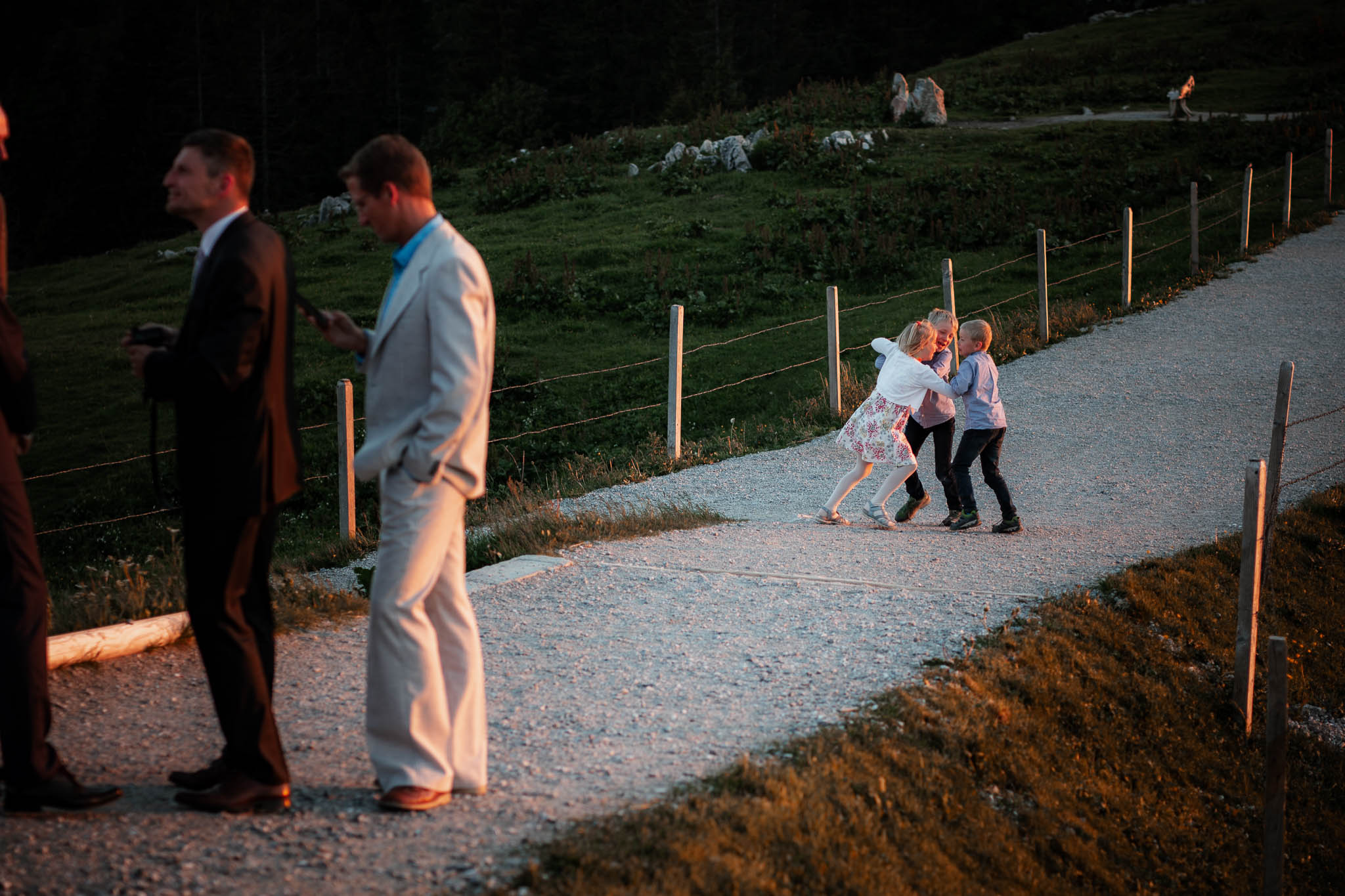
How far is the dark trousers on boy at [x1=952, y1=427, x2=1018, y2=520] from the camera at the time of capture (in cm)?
859

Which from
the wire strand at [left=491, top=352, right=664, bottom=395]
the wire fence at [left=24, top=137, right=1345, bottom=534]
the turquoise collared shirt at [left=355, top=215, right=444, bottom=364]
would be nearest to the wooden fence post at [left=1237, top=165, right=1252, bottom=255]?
the wire fence at [left=24, top=137, right=1345, bottom=534]

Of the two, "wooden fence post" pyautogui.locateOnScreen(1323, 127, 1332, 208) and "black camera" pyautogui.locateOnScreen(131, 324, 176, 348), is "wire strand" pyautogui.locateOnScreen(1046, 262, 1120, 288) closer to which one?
"wooden fence post" pyautogui.locateOnScreen(1323, 127, 1332, 208)

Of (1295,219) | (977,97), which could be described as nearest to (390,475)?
(1295,219)

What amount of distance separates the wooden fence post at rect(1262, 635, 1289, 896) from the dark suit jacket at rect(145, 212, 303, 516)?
15.1 feet

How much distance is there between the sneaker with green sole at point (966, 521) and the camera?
8875mm

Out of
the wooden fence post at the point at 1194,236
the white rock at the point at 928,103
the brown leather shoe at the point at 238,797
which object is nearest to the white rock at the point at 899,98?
the white rock at the point at 928,103

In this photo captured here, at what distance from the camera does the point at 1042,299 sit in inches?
651

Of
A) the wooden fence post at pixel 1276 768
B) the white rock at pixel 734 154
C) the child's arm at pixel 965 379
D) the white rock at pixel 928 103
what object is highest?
the white rock at pixel 928 103

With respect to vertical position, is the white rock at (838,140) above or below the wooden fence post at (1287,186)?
above

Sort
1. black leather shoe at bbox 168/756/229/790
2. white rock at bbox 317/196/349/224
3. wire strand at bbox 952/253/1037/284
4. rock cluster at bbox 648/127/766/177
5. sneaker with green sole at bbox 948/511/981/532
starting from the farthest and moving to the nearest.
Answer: white rock at bbox 317/196/349/224 < rock cluster at bbox 648/127/766/177 < wire strand at bbox 952/253/1037/284 < sneaker with green sole at bbox 948/511/981/532 < black leather shoe at bbox 168/756/229/790

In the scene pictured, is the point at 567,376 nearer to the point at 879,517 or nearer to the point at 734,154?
the point at 879,517

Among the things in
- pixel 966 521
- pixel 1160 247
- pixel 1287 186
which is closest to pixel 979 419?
pixel 966 521

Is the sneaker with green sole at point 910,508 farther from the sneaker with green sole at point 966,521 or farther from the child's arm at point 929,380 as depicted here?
the child's arm at point 929,380

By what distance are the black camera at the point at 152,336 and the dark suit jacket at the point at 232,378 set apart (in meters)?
0.10
